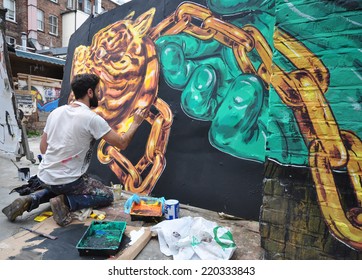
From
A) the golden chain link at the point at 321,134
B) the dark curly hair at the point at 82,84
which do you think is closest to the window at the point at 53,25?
the dark curly hair at the point at 82,84

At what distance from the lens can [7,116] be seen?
513 centimetres

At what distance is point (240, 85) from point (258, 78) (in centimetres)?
21

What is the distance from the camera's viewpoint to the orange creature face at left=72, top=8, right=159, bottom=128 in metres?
3.98

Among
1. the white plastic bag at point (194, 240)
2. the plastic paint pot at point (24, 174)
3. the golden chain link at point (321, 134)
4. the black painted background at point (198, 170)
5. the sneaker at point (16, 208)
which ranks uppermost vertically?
the golden chain link at point (321, 134)

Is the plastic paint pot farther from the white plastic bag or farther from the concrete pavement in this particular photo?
the white plastic bag

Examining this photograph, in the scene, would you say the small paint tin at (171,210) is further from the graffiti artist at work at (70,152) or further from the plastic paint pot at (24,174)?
the plastic paint pot at (24,174)

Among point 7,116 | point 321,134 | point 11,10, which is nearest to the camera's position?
point 321,134

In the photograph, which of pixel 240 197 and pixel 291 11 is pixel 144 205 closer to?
pixel 240 197

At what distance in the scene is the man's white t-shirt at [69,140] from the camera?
9.31 ft

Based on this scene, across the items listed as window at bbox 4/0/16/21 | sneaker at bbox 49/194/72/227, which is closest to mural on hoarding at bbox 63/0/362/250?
sneaker at bbox 49/194/72/227

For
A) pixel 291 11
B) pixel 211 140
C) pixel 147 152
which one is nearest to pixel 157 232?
pixel 211 140

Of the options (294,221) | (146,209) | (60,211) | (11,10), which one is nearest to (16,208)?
(60,211)

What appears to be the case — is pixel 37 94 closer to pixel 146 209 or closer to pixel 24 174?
pixel 24 174

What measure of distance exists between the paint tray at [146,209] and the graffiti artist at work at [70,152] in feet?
1.72
